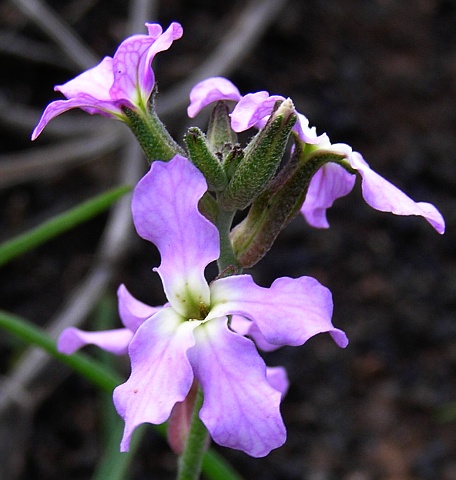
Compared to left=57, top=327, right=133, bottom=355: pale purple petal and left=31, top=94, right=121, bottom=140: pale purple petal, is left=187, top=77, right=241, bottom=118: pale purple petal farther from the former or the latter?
left=57, top=327, right=133, bottom=355: pale purple petal

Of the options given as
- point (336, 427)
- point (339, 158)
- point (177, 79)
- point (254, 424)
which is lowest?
point (336, 427)

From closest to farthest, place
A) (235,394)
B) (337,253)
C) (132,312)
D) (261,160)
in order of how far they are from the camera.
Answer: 1. (235,394)
2. (261,160)
3. (132,312)
4. (337,253)

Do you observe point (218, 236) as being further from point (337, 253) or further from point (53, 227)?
point (337, 253)

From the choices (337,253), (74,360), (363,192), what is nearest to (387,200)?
A: (363,192)

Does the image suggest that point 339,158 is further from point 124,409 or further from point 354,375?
point 354,375

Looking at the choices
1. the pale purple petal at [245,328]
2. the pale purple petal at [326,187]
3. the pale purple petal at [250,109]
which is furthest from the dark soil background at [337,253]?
the pale purple petal at [250,109]

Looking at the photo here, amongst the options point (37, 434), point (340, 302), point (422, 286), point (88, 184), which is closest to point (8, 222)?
point (88, 184)

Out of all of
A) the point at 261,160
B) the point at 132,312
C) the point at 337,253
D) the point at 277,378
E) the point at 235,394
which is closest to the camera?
the point at 235,394

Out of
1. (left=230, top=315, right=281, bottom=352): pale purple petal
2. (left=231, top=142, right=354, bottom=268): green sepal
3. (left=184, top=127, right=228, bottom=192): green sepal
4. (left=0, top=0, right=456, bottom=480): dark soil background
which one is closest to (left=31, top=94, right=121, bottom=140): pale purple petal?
(left=184, top=127, right=228, bottom=192): green sepal
